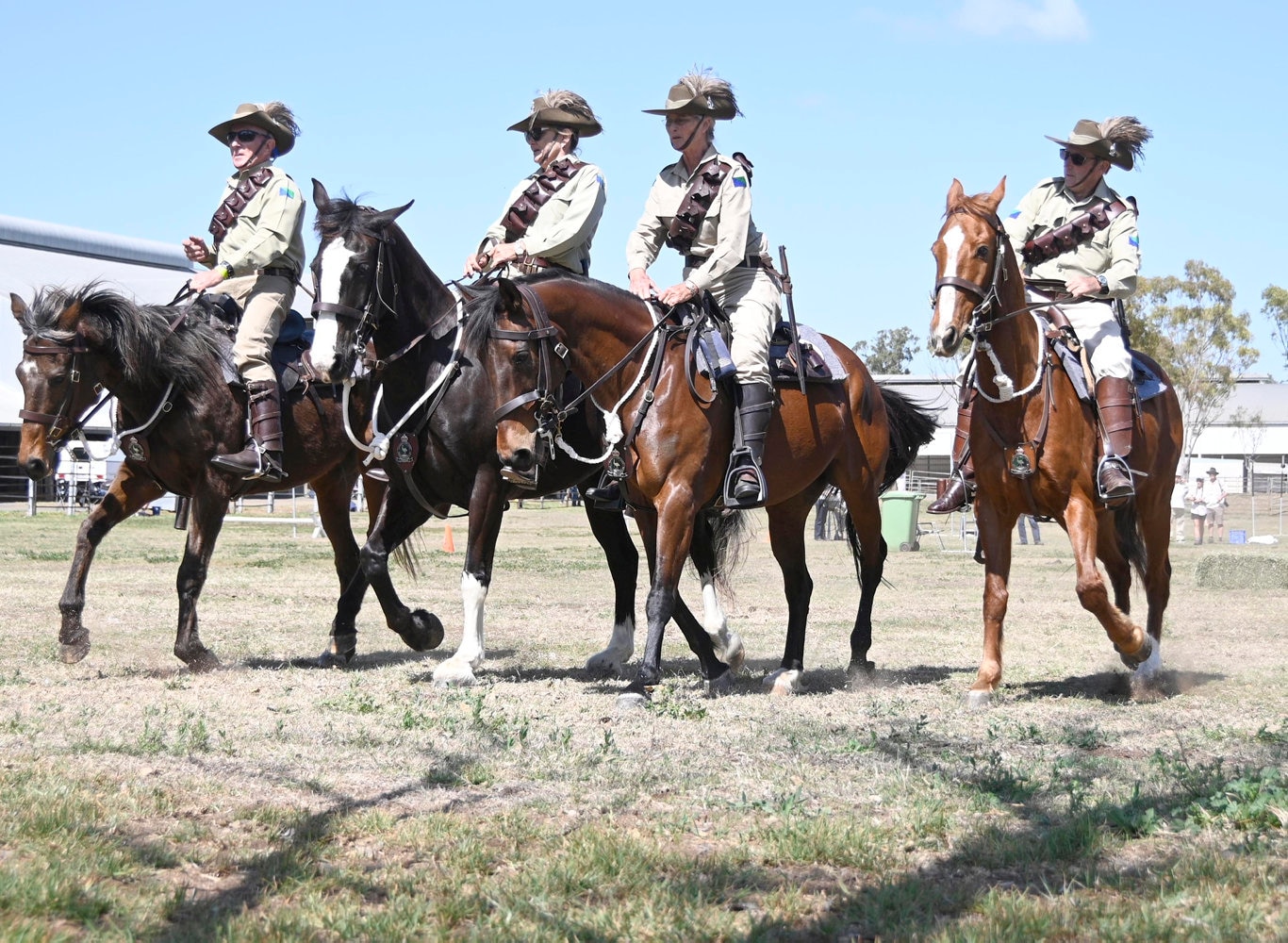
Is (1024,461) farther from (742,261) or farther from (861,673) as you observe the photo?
(742,261)

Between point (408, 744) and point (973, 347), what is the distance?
399cm

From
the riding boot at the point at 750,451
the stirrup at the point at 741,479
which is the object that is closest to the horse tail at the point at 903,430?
the riding boot at the point at 750,451

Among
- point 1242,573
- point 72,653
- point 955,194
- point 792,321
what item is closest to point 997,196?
point 955,194

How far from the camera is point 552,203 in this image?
995 cm

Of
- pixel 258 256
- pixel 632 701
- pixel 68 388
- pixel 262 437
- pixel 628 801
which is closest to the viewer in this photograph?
pixel 628 801

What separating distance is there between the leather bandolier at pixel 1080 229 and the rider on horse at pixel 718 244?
1.75m

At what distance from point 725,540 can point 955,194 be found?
334 cm

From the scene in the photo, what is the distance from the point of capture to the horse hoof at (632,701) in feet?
25.7

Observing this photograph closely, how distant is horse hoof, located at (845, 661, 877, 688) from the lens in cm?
948

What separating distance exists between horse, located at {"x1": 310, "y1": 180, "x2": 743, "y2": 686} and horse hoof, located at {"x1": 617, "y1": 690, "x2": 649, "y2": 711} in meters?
1.15

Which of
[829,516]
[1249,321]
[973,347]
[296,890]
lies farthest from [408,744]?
[1249,321]

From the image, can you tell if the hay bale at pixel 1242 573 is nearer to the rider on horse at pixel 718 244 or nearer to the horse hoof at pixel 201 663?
the rider on horse at pixel 718 244

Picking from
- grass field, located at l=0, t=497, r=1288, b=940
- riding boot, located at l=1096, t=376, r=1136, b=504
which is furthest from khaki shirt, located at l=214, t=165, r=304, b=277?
riding boot, located at l=1096, t=376, r=1136, b=504

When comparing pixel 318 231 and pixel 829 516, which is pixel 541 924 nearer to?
pixel 318 231
